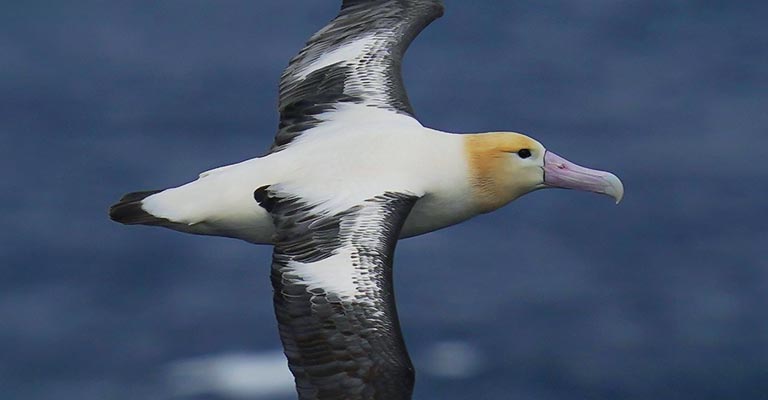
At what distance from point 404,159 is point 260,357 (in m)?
9.39

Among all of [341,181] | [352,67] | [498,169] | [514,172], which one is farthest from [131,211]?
[514,172]

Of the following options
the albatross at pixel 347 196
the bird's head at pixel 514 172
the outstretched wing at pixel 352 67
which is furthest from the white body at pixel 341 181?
the outstretched wing at pixel 352 67

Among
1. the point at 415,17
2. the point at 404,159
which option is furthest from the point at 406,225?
the point at 415,17

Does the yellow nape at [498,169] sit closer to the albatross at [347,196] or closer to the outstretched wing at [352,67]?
the albatross at [347,196]

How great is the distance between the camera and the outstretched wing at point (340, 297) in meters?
10.4

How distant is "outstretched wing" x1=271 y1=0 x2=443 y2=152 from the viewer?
12.8 metres

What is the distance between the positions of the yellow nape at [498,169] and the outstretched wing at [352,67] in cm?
80

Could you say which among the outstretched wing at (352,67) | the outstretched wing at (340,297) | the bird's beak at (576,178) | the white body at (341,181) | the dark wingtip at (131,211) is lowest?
the outstretched wing at (340,297)

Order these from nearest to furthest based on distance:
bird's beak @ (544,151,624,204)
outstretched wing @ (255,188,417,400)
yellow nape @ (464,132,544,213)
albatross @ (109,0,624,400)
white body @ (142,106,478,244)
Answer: outstretched wing @ (255,188,417,400) → albatross @ (109,0,624,400) → white body @ (142,106,478,244) → yellow nape @ (464,132,544,213) → bird's beak @ (544,151,624,204)

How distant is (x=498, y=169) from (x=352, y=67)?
5.27 feet

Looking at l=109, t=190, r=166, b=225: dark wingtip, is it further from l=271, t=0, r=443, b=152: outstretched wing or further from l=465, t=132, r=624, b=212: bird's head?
l=465, t=132, r=624, b=212: bird's head

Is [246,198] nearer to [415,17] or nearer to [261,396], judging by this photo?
[415,17]

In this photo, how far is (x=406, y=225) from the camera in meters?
11.9

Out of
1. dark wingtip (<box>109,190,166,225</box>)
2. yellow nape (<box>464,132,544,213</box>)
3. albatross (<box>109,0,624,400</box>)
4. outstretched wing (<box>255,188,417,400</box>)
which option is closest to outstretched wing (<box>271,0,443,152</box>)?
albatross (<box>109,0,624,400</box>)
